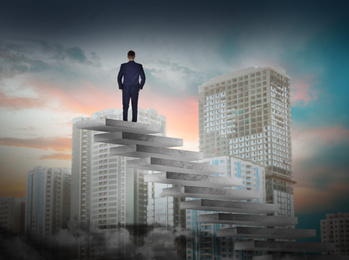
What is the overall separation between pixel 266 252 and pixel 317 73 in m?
4.44

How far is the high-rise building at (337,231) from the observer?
10.9m

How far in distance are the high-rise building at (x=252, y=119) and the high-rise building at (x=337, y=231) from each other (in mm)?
1251

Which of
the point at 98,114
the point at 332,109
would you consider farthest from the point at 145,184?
the point at 332,109

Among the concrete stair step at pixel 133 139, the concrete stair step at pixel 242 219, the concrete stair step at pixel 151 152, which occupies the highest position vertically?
the concrete stair step at pixel 133 139

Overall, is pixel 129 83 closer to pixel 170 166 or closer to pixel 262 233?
pixel 170 166

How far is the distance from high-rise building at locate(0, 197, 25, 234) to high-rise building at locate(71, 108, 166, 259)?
3.21 ft

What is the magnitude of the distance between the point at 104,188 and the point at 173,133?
200 centimetres

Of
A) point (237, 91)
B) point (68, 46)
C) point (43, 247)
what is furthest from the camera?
point (237, 91)

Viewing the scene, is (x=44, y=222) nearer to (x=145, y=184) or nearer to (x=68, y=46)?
(x=145, y=184)

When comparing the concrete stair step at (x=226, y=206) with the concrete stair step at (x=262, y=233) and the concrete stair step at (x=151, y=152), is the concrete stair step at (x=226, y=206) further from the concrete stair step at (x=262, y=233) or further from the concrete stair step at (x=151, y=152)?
the concrete stair step at (x=151, y=152)

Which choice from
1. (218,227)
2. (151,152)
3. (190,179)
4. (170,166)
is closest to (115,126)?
(151,152)

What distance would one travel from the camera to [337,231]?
430 inches

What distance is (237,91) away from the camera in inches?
480

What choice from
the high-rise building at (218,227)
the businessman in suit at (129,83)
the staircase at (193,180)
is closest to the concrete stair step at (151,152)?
the staircase at (193,180)
